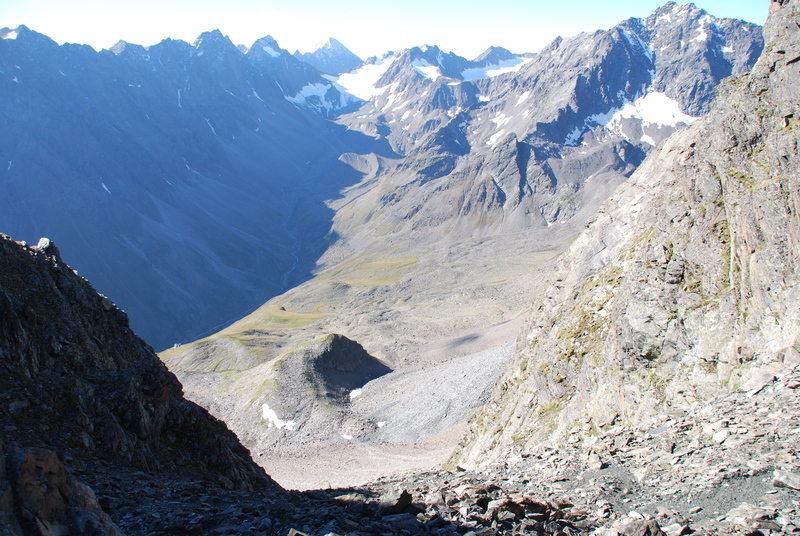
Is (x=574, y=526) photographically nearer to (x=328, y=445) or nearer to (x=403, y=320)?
(x=328, y=445)

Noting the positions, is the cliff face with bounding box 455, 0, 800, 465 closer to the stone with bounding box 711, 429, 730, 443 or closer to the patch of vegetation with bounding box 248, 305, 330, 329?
the stone with bounding box 711, 429, 730, 443

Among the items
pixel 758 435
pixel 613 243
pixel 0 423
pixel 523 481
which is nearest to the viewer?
pixel 758 435

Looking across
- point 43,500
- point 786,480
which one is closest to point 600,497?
point 786,480

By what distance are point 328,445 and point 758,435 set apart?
212 ft

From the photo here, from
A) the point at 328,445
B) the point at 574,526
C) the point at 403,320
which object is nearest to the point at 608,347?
the point at 574,526

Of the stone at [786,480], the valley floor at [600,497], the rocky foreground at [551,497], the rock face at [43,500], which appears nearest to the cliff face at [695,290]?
the valley floor at [600,497]

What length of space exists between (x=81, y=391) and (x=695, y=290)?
26998 millimetres

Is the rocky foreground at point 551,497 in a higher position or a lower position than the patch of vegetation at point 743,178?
lower

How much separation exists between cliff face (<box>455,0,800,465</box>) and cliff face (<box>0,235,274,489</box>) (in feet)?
57.2

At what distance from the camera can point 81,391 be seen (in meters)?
21.5

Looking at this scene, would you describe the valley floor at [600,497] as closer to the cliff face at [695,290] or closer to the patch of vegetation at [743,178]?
the cliff face at [695,290]

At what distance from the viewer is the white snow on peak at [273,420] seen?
269 ft

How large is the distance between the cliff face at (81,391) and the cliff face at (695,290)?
17434 mm

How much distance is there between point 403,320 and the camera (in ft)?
487
